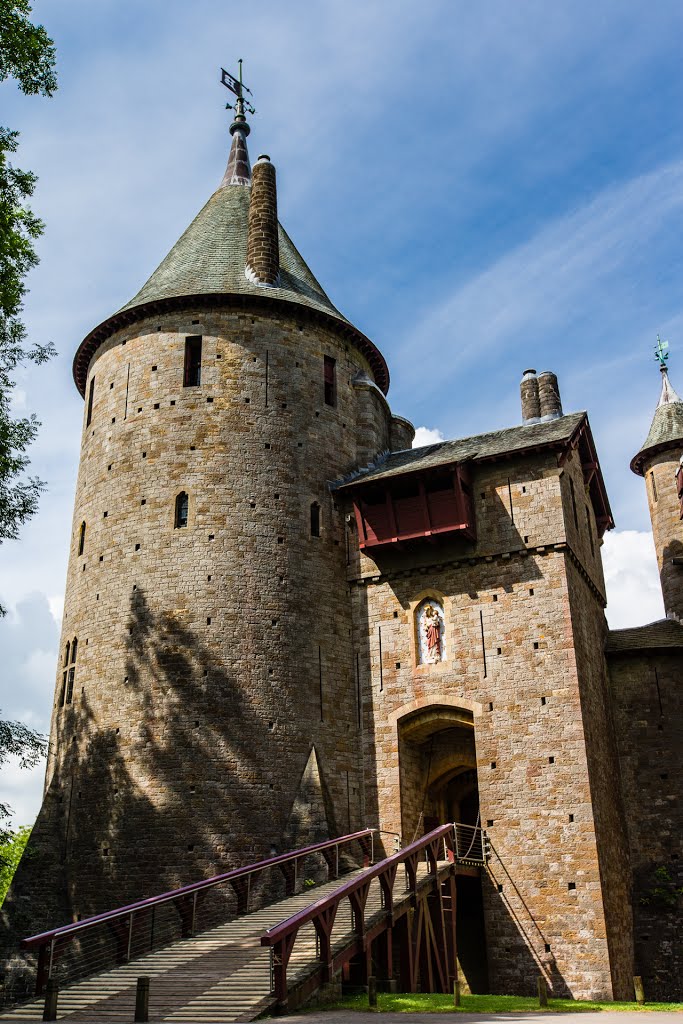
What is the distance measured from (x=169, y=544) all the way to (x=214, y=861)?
7.60m

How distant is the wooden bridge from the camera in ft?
45.6

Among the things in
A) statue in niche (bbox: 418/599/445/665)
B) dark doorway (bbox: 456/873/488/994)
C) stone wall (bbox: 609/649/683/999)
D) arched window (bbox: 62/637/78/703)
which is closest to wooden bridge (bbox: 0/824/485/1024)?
dark doorway (bbox: 456/873/488/994)

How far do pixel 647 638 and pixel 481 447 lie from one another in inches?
289

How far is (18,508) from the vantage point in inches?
739

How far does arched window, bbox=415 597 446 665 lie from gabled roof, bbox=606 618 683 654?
5.39 metres

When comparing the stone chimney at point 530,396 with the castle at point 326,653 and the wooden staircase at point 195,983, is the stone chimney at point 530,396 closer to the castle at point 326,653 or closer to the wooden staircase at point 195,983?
the castle at point 326,653

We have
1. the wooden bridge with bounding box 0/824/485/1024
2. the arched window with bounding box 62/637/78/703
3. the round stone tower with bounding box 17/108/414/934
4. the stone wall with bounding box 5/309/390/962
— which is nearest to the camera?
the wooden bridge with bounding box 0/824/485/1024

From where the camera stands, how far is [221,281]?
26734mm

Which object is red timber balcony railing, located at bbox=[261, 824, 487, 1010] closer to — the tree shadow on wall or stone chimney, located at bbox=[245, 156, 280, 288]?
the tree shadow on wall

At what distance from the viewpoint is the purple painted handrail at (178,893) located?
1542cm

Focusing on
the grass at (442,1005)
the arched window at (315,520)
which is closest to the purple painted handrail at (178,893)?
the grass at (442,1005)

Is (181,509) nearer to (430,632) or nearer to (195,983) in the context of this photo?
(430,632)

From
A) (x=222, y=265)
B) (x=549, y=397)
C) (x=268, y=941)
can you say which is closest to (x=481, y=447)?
(x=549, y=397)

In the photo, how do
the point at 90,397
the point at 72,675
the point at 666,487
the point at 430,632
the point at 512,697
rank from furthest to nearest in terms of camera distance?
the point at 666,487 < the point at 90,397 < the point at 72,675 < the point at 430,632 < the point at 512,697
